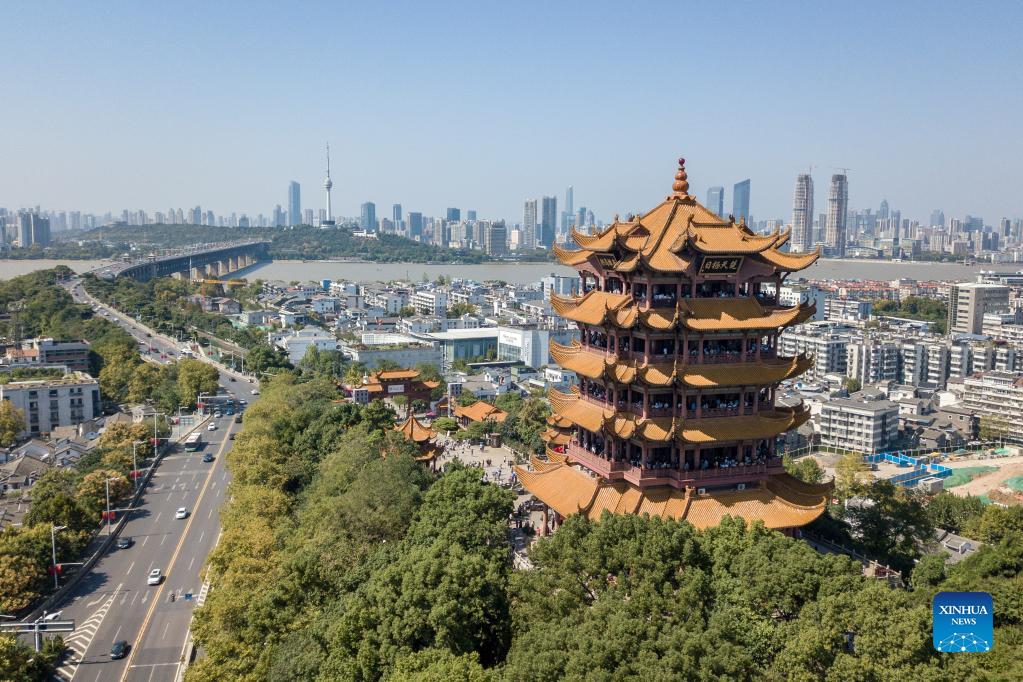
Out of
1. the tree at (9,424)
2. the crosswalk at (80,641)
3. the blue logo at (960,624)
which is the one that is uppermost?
the blue logo at (960,624)

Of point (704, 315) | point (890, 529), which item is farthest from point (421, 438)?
point (890, 529)

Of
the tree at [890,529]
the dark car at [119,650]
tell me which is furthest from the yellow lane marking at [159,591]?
the tree at [890,529]

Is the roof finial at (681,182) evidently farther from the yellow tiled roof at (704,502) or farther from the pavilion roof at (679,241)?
the yellow tiled roof at (704,502)

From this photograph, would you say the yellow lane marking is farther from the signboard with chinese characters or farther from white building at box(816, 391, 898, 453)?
white building at box(816, 391, 898, 453)

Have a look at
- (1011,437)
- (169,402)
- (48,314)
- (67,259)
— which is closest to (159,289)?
(48,314)

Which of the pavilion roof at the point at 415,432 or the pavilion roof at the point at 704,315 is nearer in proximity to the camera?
the pavilion roof at the point at 704,315
